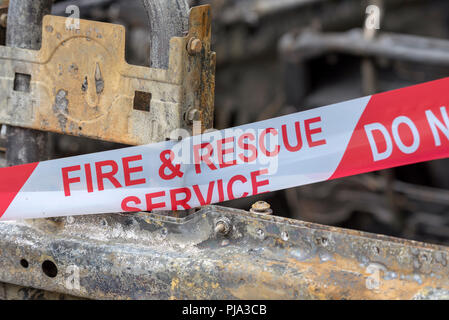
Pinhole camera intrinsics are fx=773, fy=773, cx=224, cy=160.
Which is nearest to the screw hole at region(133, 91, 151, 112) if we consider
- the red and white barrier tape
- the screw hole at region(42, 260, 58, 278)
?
the red and white barrier tape

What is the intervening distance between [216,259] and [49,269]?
0.54 metres

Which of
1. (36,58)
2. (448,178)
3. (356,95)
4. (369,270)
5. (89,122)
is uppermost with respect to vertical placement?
(356,95)

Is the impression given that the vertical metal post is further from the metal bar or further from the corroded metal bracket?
the metal bar

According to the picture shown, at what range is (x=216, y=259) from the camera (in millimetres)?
2033

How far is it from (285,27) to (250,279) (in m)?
4.39

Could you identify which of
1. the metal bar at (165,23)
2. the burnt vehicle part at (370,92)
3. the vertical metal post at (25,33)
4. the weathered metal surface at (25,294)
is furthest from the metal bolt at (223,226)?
the burnt vehicle part at (370,92)

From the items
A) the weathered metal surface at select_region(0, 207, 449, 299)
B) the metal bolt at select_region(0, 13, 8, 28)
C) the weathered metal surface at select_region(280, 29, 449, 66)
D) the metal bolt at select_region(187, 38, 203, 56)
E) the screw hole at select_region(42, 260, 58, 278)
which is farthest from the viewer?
the weathered metal surface at select_region(280, 29, 449, 66)

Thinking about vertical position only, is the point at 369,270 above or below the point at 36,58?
below

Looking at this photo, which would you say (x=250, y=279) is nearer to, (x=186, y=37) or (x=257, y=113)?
(x=186, y=37)

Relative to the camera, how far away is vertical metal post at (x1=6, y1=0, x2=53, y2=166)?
2312mm

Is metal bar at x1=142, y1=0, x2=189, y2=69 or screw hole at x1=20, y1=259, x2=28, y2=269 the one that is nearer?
metal bar at x1=142, y1=0, x2=189, y2=69

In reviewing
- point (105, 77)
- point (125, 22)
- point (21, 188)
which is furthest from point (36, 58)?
point (125, 22)

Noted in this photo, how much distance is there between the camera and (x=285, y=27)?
6.12 m

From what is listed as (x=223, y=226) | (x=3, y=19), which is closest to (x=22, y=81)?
(x=3, y=19)
